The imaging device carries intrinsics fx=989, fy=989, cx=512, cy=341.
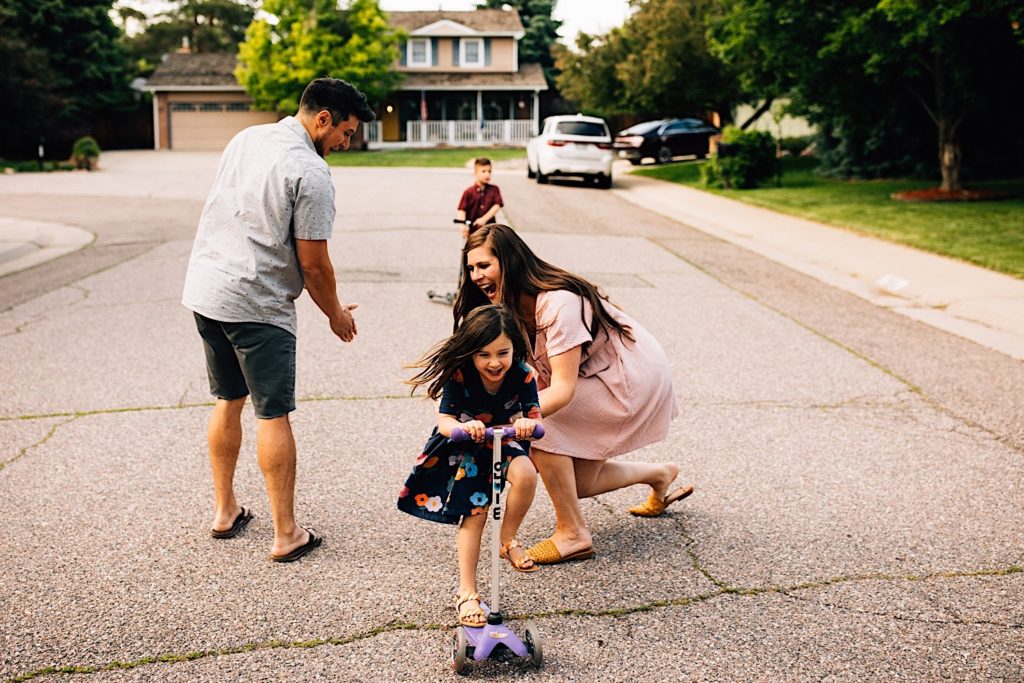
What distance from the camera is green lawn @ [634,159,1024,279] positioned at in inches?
539

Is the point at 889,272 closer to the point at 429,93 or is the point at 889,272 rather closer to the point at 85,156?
the point at 85,156

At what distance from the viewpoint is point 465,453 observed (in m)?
3.61

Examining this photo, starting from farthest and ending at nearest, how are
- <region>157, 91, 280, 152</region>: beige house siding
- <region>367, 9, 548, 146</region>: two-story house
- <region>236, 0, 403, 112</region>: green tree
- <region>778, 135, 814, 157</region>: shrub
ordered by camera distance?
1. <region>157, 91, 280, 152</region>: beige house siding
2. <region>367, 9, 548, 146</region>: two-story house
3. <region>236, 0, 403, 112</region>: green tree
4. <region>778, 135, 814, 157</region>: shrub

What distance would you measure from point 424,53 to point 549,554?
47500 mm

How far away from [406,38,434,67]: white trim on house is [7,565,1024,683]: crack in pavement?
4757cm

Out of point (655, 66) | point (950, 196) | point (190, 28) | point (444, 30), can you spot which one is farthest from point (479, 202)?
point (190, 28)

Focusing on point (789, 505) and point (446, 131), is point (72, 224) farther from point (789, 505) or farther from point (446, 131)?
point (446, 131)

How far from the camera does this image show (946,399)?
688 cm

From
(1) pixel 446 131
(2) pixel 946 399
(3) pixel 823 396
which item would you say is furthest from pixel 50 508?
(1) pixel 446 131

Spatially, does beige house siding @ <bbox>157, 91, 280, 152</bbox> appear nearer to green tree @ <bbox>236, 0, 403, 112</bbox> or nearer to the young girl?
green tree @ <bbox>236, 0, 403, 112</bbox>

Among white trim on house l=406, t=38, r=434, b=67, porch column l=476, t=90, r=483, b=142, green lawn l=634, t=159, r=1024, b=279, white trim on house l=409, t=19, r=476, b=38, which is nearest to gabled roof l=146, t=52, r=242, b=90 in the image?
white trim on house l=406, t=38, r=434, b=67

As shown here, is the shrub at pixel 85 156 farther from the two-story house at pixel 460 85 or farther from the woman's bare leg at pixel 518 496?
the woman's bare leg at pixel 518 496

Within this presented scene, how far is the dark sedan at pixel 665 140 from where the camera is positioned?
34719mm

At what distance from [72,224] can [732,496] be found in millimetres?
15482
